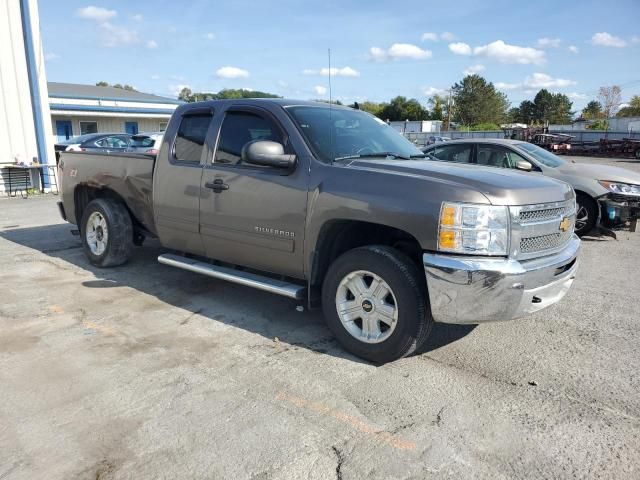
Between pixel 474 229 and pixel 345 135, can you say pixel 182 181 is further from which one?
pixel 474 229

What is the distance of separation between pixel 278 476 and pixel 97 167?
4.88 m

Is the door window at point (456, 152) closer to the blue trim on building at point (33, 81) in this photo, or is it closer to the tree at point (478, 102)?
the blue trim on building at point (33, 81)

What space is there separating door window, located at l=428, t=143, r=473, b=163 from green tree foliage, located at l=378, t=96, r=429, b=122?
8536 cm

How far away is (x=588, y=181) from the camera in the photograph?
8.16 metres

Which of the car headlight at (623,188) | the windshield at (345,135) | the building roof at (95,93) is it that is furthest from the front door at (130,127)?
the windshield at (345,135)

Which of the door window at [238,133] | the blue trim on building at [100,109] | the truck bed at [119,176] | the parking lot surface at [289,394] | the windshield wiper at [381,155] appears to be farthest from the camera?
the blue trim on building at [100,109]

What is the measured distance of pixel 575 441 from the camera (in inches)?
112

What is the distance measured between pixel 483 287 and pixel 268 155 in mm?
1904

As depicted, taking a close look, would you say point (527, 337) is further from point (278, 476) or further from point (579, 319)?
point (278, 476)

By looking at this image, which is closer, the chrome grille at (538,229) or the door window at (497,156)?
the chrome grille at (538,229)

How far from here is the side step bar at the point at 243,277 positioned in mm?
4188

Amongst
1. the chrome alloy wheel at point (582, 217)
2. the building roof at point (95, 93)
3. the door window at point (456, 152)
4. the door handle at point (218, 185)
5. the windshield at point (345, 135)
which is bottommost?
the chrome alloy wheel at point (582, 217)

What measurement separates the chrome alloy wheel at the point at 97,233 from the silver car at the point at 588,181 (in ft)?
16.7

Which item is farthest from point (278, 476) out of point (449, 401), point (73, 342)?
point (73, 342)
